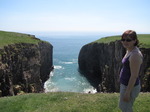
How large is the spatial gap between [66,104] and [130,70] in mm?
9615

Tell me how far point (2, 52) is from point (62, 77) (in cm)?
4853

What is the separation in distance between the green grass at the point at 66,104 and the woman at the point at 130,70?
21.1 feet

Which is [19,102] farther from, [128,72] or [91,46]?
[91,46]

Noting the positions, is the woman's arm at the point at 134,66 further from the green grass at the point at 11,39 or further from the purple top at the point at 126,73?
the green grass at the point at 11,39

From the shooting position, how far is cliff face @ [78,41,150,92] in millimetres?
40681

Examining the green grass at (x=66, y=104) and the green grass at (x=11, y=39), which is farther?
the green grass at (x=11, y=39)

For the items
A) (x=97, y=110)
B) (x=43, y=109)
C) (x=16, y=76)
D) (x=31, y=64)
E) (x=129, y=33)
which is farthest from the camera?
(x=31, y=64)

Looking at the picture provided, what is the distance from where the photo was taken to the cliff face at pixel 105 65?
40681mm

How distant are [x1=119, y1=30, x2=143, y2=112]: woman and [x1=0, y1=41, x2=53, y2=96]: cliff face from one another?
32057 mm

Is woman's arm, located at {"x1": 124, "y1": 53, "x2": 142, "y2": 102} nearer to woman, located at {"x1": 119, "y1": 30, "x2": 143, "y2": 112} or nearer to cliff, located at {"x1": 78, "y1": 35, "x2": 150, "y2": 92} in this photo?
woman, located at {"x1": 119, "y1": 30, "x2": 143, "y2": 112}

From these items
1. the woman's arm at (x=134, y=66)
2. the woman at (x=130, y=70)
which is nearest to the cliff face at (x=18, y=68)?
the woman at (x=130, y=70)

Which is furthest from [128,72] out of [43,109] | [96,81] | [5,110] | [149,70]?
[96,81]

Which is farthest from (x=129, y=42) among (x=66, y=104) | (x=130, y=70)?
(x=66, y=104)

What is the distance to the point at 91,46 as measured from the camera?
101625mm
